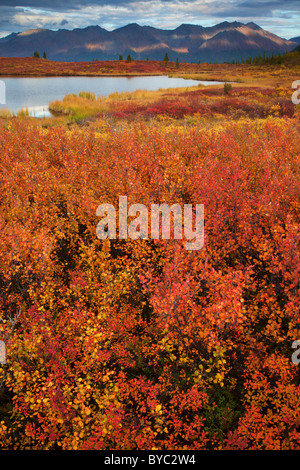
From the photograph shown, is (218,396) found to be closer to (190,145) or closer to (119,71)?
(190,145)

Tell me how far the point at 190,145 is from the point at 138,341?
12212mm

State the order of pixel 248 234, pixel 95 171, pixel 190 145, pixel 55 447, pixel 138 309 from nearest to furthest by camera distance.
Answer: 1. pixel 55 447
2. pixel 138 309
3. pixel 248 234
4. pixel 95 171
5. pixel 190 145

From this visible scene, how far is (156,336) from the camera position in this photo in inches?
280

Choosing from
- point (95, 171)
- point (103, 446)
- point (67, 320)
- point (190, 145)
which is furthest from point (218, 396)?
point (190, 145)

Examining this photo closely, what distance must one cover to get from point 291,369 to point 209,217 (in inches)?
189

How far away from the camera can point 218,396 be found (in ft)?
20.6

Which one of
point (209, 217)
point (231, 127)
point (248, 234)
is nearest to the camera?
point (248, 234)

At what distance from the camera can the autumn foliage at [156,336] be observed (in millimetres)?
5340

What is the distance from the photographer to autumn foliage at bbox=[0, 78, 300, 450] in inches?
210

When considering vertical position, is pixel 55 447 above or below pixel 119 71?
below

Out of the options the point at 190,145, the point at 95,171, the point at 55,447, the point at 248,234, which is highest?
the point at 190,145

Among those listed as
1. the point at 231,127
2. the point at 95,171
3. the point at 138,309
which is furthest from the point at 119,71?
the point at 138,309

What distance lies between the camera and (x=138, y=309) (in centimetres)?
806

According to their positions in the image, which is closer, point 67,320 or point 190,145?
point 67,320
